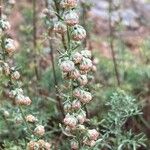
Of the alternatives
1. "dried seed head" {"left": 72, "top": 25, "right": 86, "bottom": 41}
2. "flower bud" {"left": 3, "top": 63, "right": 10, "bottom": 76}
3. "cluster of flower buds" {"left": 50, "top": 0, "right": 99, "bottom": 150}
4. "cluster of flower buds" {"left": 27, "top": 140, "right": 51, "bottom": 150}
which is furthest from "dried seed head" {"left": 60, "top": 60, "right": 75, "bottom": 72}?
"cluster of flower buds" {"left": 27, "top": 140, "right": 51, "bottom": 150}

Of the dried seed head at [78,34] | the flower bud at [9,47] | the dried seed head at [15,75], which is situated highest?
the dried seed head at [78,34]

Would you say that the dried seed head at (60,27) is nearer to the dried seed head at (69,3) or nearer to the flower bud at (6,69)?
the dried seed head at (69,3)

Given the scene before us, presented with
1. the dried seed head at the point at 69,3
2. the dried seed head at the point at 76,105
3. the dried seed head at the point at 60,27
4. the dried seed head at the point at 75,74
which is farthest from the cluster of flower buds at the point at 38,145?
the dried seed head at the point at 69,3

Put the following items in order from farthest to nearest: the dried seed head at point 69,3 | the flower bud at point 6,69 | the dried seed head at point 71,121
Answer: the flower bud at point 6,69 < the dried seed head at point 71,121 < the dried seed head at point 69,3

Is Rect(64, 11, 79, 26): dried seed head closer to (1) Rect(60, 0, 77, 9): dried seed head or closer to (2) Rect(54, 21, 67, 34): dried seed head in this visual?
(1) Rect(60, 0, 77, 9): dried seed head

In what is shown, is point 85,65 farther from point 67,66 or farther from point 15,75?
point 15,75

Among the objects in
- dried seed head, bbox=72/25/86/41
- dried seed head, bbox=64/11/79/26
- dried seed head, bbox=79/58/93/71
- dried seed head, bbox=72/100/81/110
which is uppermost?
dried seed head, bbox=64/11/79/26

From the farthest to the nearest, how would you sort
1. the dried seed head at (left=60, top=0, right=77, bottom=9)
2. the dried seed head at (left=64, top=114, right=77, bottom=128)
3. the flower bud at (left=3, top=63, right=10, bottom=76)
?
1. the flower bud at (left=3, top=63, right=10, bottom=76)
2. the dried seed head at (left=64, top=114, right=77, bottom=128)
3. the dried seed head at (left=60, top=0, right=77, bottom=9)

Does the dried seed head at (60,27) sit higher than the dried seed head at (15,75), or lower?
higher

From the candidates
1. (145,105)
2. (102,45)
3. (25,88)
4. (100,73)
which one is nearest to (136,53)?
(102,45)
